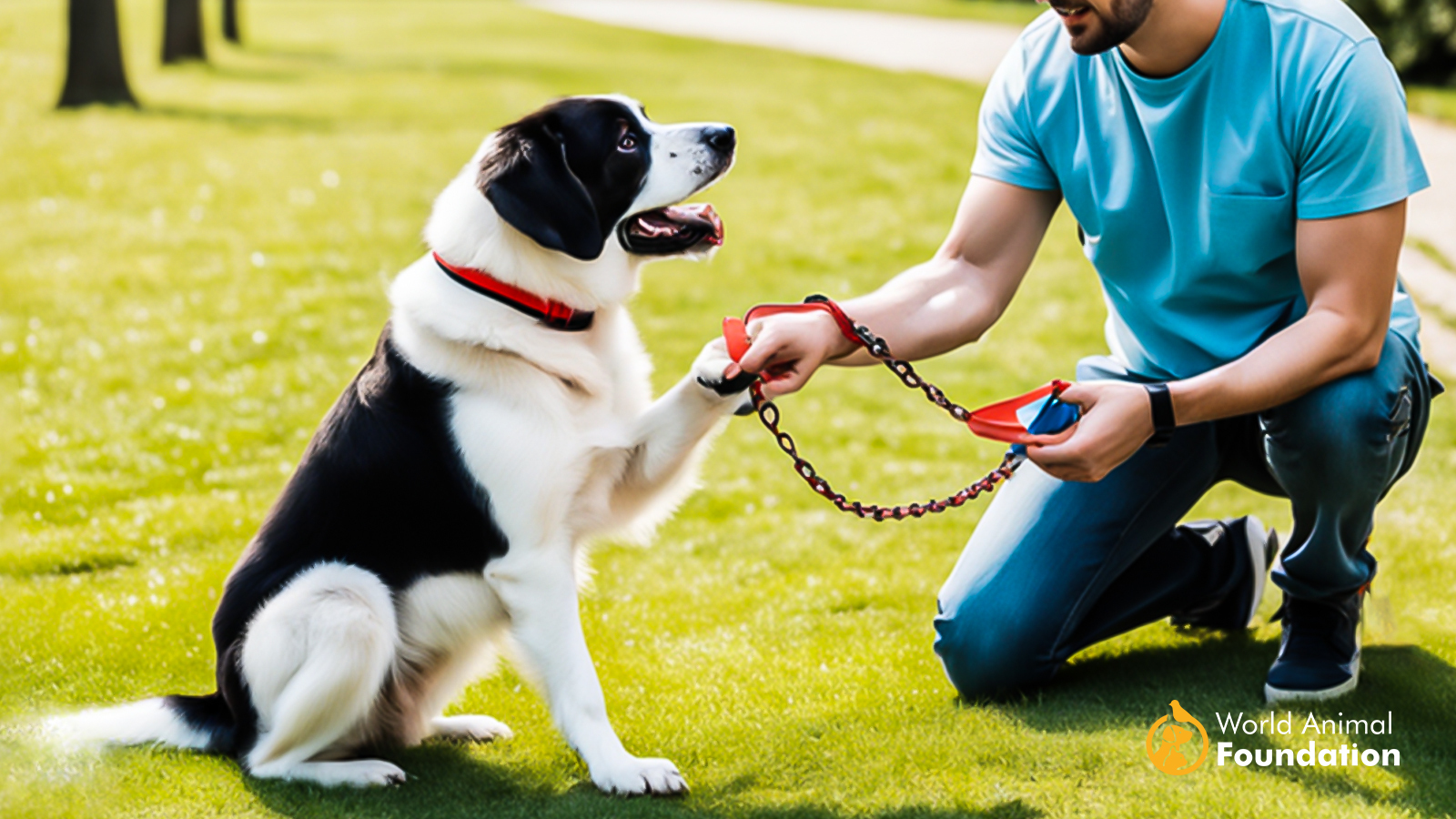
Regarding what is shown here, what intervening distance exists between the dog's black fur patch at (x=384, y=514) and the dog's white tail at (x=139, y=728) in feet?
0.40

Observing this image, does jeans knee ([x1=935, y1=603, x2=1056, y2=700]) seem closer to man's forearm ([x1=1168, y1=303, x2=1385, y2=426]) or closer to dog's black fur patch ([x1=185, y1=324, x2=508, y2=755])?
man's forearm ([x1=1168, y1=303, x2=1385, y2=426])

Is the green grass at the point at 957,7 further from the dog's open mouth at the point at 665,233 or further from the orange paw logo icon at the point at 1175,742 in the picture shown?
the orange paw logo icon at the point at 1175,742

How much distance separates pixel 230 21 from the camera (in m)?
21.1

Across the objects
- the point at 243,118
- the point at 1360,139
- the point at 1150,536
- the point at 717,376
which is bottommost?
the point at 243,118

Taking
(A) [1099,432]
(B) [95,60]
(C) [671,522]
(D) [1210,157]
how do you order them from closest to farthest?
(A) [1099,432]
(D) [1210,157]
(C) [671,522]
(B) [95,60]

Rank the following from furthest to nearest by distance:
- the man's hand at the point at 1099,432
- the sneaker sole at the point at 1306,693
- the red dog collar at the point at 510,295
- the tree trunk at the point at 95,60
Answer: the tree trunk at the point at 95,60
the sneaker sole at the point at 1306,693
the red dog collar at the point at 510,295
the man's hand at the point at 1099,432

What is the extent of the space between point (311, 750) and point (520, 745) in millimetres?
462

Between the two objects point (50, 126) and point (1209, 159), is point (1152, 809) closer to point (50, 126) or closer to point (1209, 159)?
point (1209, 159)

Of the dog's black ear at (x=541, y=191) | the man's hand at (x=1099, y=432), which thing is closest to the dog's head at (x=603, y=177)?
the dog's black ear at (x=541, y=191)

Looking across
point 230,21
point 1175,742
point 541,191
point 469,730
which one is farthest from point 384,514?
point 230,21

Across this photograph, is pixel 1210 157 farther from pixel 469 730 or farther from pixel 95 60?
pixel 95 60

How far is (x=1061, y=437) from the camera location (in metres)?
2.60

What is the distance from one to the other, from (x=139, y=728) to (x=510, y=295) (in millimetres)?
1214

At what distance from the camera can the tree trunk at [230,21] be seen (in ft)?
69.1
